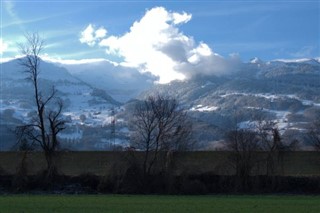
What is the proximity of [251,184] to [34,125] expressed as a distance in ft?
97.1

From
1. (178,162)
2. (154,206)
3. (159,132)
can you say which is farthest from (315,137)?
(154,206)

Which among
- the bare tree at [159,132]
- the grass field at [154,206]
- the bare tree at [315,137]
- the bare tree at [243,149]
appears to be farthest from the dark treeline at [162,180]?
the grass field at [154,206]

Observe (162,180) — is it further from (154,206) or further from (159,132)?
(154,206)

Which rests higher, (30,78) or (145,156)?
(30,78)

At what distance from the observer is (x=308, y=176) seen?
6962cm

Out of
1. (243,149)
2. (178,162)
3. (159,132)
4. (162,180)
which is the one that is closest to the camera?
(162,180)

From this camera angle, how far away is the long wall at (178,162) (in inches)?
2778

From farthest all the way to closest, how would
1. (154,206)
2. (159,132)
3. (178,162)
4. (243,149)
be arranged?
(159,132) < (178,162) < (243,149) < (154,206)

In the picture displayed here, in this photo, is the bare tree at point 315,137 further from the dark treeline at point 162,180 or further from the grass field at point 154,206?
the grass field at point 154,206

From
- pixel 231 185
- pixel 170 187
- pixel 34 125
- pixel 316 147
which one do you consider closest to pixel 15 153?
pixel 34 125

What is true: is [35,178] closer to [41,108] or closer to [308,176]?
[41,108]

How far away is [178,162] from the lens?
238ft

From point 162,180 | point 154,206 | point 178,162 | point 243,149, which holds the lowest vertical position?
point 154,206

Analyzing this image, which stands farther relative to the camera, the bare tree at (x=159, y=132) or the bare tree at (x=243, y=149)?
the bare tree at (x=159, y=132)
